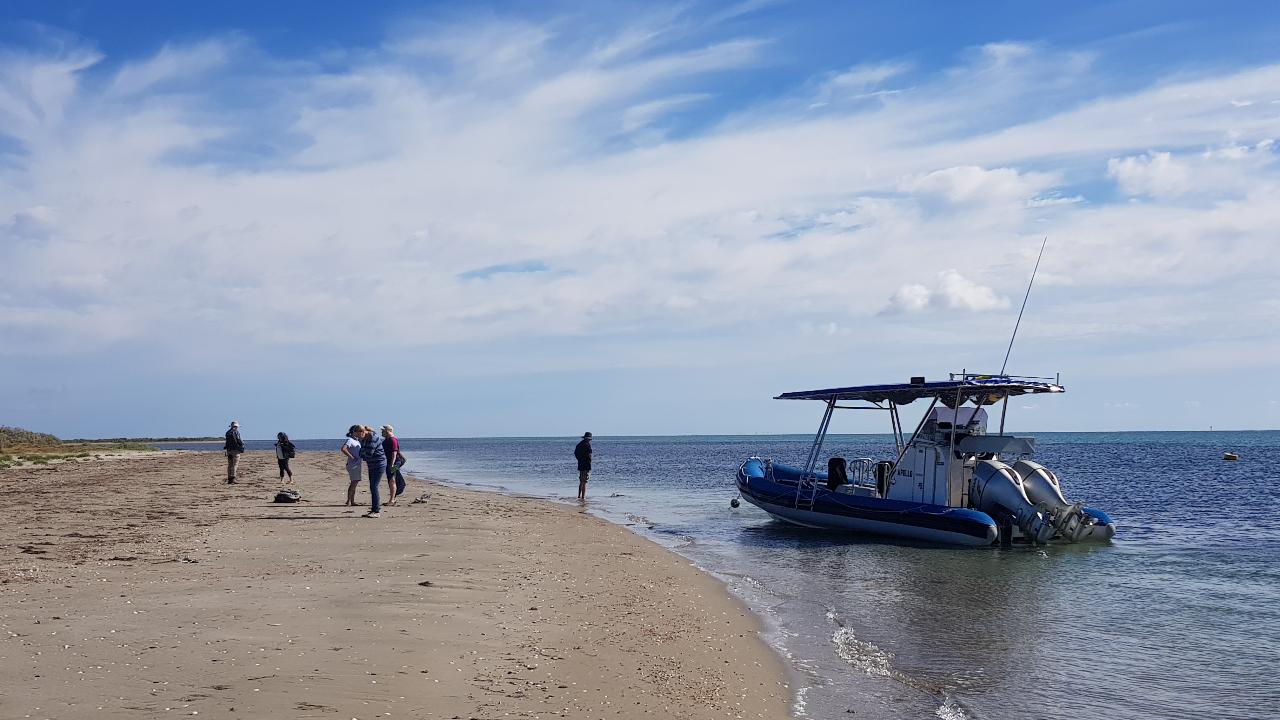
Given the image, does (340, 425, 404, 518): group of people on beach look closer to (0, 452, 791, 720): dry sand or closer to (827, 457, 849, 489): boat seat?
(0, 452, 791, 720): dry sand

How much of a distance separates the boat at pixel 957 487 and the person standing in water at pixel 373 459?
893 centimetres

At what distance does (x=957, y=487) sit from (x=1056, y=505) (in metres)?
1.91

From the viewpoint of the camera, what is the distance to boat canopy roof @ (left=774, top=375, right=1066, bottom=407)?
18.4 m

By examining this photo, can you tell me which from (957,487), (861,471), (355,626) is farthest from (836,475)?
(355,626)

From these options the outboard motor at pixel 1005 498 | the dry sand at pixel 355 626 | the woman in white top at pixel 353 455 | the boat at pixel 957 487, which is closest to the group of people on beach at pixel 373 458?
the woman in white top at pixel 353 455

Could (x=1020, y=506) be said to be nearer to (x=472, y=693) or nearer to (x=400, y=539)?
(x=400, y=539)

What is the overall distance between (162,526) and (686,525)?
456 inches

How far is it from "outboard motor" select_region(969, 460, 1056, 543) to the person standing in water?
11959mm

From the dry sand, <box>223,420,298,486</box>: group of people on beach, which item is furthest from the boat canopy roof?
<box>223,420,298,486</box>: group of people on beach

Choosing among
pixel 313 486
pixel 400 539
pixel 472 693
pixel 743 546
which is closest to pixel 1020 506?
pixel 743 546

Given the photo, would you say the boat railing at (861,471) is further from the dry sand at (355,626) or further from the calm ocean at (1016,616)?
the dry sand at (355,626)

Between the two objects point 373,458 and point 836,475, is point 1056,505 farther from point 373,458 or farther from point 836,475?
point 373,458

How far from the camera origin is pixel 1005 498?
1889 centimetres

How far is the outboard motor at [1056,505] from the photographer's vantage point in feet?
61.0
